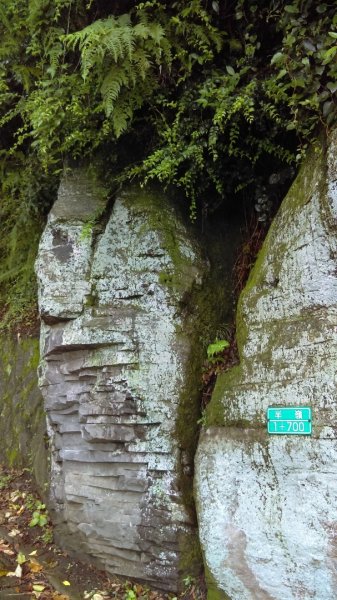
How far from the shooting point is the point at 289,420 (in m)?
3.33

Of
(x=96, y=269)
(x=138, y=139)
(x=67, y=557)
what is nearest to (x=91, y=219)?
(x=96, y=269)

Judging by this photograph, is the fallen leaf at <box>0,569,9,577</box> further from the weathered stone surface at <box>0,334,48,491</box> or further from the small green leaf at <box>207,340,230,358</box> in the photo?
the small green leaf at <box>207,340,230,358</box>

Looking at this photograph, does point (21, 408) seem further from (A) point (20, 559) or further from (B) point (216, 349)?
(B) point (216, 349)

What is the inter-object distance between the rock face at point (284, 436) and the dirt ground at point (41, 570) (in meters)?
0.69

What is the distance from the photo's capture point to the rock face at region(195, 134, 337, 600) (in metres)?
3.18

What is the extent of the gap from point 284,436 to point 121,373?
147 centimetres

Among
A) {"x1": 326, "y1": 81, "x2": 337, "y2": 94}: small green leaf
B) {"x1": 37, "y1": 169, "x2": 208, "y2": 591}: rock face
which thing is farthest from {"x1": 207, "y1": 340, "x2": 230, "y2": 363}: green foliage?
{"x1": 326, "y1": 81, "x2": 337, "y2": 94}: small green leaf

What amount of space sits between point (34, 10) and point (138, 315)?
9.23 ft

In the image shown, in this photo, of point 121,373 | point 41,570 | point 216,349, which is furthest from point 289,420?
point 41,570

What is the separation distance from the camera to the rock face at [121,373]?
404cm

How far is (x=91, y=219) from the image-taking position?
187 inches

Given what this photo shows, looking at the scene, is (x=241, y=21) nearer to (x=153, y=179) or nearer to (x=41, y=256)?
(x=153, y=179)

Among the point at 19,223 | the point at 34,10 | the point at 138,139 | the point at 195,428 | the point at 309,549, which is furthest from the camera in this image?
the point at 19,223

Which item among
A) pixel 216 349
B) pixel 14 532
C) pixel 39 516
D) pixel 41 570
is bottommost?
pixel 41 570
